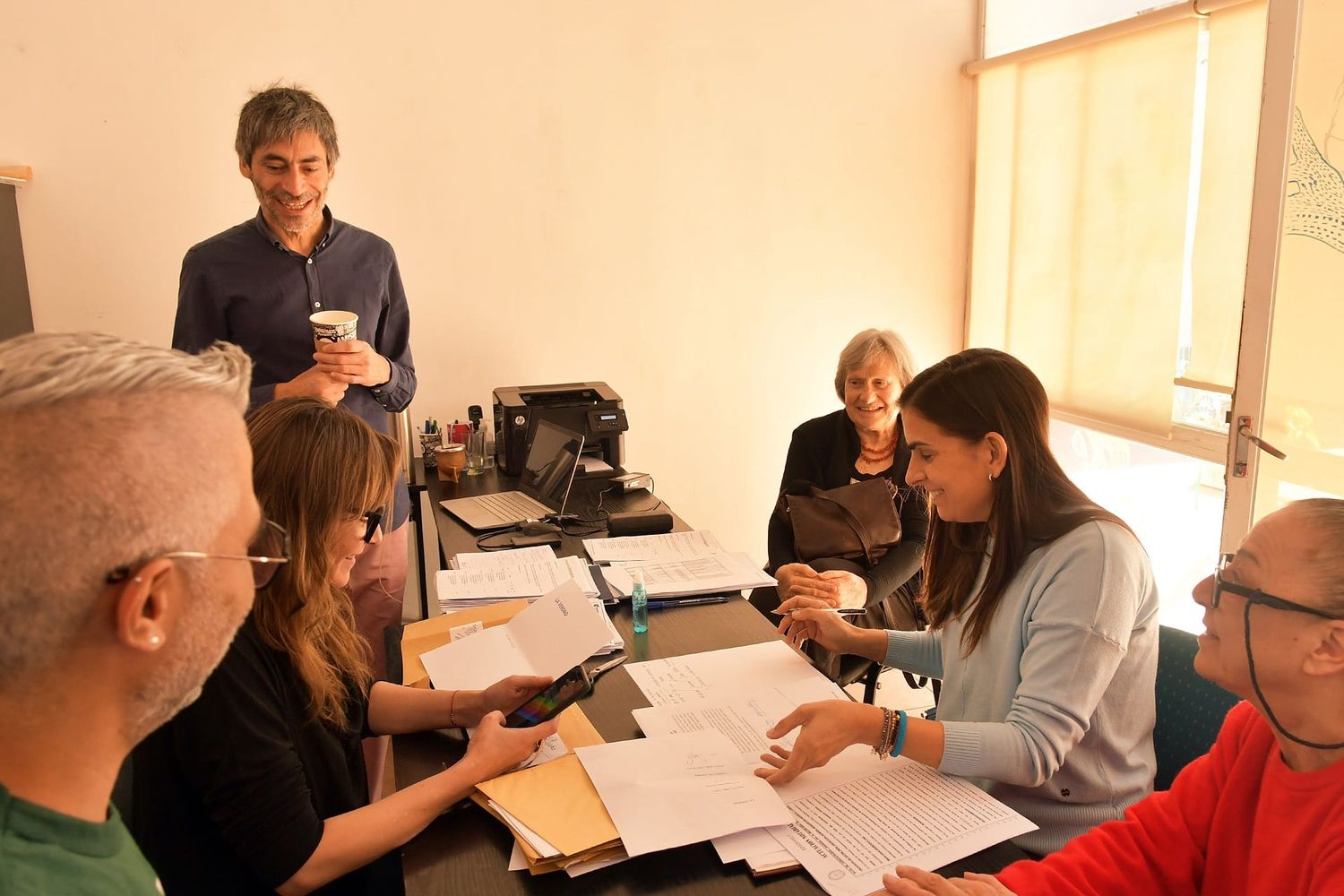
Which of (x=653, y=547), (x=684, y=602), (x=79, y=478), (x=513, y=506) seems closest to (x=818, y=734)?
(x=684, y=602)

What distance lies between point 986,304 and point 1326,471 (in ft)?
5.75

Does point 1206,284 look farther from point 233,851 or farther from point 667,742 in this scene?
point 233,851

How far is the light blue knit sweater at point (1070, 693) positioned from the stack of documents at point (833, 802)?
0.09m

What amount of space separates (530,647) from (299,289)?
1.32m

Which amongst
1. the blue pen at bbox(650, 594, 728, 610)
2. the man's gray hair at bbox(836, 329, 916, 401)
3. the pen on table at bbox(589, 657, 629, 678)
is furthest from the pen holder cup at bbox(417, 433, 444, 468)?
the pen on table at bbox(589, 657, 629, 678)

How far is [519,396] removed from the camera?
3.31 metres

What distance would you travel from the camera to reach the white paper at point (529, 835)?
1.20 meters

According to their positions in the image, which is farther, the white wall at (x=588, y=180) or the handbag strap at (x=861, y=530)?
the white wall at (x=588, y=180)

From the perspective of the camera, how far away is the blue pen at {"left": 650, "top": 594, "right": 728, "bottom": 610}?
2.10 m

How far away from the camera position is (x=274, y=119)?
7.76 feet

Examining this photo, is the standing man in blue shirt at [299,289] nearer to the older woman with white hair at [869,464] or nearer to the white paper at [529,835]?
the older woman with white hair at [869,464]

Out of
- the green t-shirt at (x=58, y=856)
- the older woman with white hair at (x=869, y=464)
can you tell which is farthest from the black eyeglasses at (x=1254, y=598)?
the older woman with white hair at (x=869, y=464)

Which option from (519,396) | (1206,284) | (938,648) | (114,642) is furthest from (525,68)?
(114,642)
